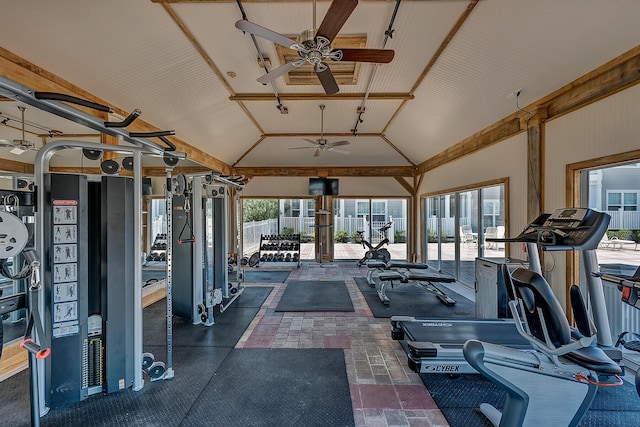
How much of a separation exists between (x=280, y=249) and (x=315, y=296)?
122 inches

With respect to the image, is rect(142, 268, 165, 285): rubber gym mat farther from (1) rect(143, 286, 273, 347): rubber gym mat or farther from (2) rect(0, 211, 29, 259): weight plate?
(2) rect(0, 211, 29, 259): weight plate

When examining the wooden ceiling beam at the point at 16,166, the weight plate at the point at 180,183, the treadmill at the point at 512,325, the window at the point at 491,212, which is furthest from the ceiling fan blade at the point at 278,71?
the window at the point at 491,212

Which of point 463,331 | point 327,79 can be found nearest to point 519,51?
point 327,79

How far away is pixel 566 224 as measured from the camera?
204cm

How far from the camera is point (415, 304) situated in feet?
15.4

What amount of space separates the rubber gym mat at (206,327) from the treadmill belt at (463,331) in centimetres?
215

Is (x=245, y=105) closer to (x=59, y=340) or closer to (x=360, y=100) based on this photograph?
(x=360, y=100)

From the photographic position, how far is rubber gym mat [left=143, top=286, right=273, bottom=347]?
3.43 meters

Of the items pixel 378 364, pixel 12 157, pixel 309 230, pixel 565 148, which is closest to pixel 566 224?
pixel 565 148

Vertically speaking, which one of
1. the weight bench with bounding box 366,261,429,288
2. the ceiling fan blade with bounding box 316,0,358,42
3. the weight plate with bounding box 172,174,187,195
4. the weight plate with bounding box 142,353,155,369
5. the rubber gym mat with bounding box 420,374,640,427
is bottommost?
the rubber gym mat with bounding box 420,374,640,427

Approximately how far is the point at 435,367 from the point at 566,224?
1592mm

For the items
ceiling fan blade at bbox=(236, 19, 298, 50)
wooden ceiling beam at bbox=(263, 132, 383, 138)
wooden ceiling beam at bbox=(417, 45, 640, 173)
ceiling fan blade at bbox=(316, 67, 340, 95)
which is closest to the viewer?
ceiling fan blade at bbox=(236, 19, 298, 50)

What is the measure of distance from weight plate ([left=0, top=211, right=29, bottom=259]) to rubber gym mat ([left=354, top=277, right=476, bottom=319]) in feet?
12.8

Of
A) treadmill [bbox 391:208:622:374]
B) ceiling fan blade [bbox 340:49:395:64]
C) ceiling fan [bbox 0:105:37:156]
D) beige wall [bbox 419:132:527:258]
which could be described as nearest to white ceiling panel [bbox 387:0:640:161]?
beige wall [bbox 419:132:527:258]
